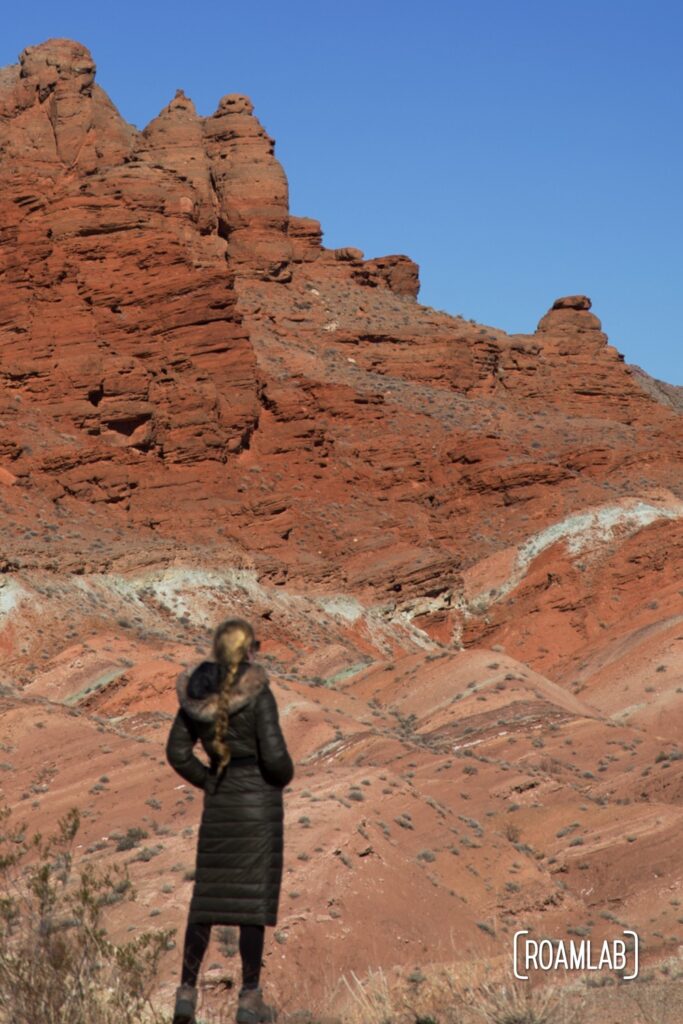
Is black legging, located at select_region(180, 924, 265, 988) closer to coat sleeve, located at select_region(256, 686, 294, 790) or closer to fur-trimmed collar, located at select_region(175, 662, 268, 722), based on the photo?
coat sleeve, located at select_region(256, 686, 294, 790)

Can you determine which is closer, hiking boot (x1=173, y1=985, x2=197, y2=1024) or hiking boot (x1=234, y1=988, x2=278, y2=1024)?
hiking boot (x1=173, y1=985, x2=197, y2=1024)

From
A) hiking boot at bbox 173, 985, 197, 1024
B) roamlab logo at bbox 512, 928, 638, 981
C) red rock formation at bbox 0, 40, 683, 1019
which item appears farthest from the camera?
red rock formation at bbox 0, 40, 683, 1019

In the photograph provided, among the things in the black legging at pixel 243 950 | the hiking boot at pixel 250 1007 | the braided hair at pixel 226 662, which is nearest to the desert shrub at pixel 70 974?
the black legging at pixel 243 950

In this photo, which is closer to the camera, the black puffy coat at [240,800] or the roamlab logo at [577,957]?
the black puffy coat at [240,800]

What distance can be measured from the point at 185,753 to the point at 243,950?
990mm

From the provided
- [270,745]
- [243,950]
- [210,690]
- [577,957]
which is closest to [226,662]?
[210,690]

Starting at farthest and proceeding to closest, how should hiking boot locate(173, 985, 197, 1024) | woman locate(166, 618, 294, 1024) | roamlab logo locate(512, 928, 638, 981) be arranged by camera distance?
1. roamlab logo locate(512, 928, 638, 981)
2. woman locate(166, 618, 294, 1024)
3. hiking boot locate(173, 985, 197, 1024)

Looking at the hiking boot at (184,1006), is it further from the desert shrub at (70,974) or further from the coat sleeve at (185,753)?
the coat sleeve at (185,753)

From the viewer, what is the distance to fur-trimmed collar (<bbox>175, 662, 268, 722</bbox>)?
7.01 m

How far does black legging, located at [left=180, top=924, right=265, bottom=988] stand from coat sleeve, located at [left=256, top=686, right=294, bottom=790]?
74 cm

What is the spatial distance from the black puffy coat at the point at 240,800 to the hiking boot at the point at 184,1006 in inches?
13.0

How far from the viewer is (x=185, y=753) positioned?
7070 mm

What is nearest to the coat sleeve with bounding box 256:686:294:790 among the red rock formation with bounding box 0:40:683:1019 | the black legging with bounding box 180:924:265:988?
the black legging with bounding box 180:924:265:988

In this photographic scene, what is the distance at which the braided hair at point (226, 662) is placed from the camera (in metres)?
7.01
